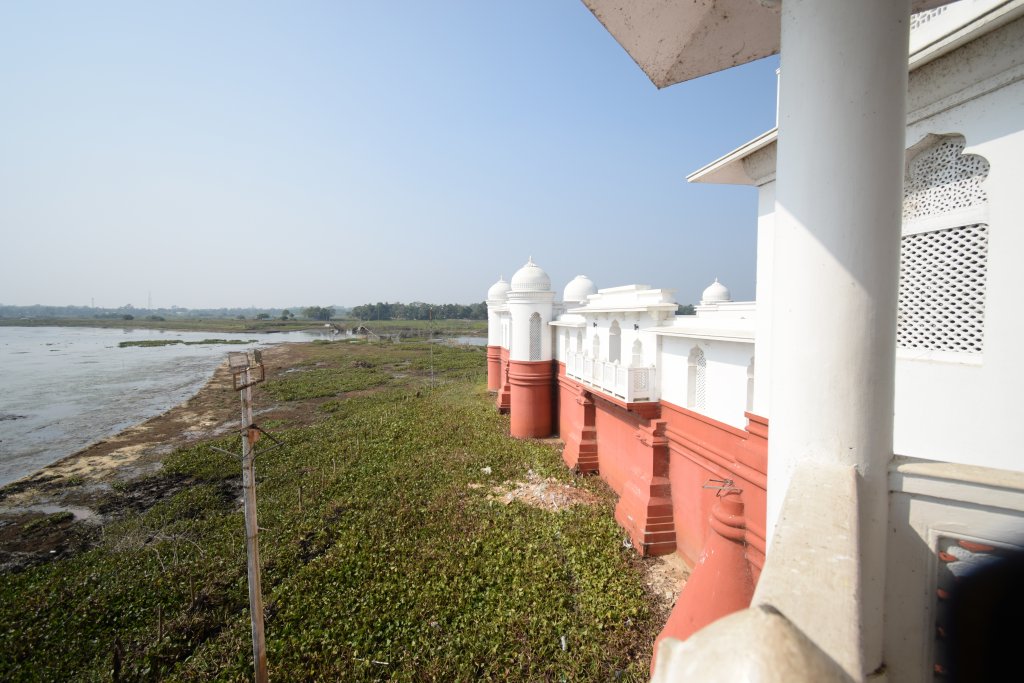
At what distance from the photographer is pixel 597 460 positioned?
12.1 meters

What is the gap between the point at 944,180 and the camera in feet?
12.0

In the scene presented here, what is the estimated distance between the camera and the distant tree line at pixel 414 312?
418 ft

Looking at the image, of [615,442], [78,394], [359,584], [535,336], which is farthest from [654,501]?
[78,394]

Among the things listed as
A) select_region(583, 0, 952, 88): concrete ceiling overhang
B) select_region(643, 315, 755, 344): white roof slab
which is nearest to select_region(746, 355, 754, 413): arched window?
select_region(643, 315, 755, 344): white roof slab

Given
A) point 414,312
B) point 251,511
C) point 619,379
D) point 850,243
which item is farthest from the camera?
point 414,312

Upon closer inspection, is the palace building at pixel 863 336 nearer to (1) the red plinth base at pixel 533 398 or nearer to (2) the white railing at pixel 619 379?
(2) the white railing at pixel 619 379

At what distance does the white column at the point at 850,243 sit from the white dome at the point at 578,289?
17.2 metres

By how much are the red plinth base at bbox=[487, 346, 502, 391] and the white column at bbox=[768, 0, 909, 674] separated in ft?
69.2

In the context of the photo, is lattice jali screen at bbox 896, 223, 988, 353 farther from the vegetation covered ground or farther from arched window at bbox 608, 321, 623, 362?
arched window at bbox 608, 321, 623, 362

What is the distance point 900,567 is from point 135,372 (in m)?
53.7

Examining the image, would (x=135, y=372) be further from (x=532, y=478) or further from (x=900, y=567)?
(x=900, y=567)

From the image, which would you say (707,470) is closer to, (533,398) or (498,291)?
(533,398)

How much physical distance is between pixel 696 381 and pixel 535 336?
795cm

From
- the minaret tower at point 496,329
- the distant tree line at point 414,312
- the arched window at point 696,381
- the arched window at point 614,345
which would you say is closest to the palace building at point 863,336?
the arched window at point 696,381
